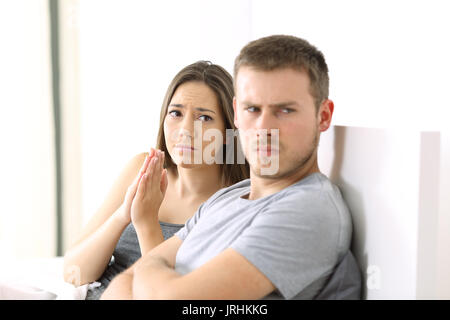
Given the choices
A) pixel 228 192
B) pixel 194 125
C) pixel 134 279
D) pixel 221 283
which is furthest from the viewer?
pixel 194 125

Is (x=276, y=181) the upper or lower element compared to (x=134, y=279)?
upper

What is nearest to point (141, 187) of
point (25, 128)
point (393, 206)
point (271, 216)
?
point (271, 216)

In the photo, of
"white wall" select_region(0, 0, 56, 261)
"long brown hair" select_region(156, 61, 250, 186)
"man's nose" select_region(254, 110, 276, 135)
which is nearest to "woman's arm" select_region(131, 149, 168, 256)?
"long brown hair" select_region(156, 61, 250, 186)

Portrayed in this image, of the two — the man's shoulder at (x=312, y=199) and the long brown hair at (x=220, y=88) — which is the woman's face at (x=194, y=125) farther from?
the man's shoulder at (x=312, y=199)

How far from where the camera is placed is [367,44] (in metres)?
1.35

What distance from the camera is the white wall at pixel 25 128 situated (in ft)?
8.96

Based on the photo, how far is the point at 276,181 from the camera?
1.05 meters

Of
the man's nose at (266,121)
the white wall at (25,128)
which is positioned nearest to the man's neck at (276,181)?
the man's nose at (266,121)

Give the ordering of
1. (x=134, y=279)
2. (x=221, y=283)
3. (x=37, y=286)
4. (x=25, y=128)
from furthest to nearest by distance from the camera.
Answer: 1. (x=25, y=128)
2. (x=37, y=286)
3. (x=134, y=279)
4. (x=221, y=283)

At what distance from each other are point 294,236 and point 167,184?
25.1 inches

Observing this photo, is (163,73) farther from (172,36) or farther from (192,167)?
(192,167)

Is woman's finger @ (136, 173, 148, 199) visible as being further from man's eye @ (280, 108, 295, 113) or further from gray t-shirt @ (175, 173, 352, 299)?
man's eye @ (280, 108, 295, 113)

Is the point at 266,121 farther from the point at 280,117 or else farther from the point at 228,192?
the point at 228,192

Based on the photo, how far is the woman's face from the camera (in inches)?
57.3
